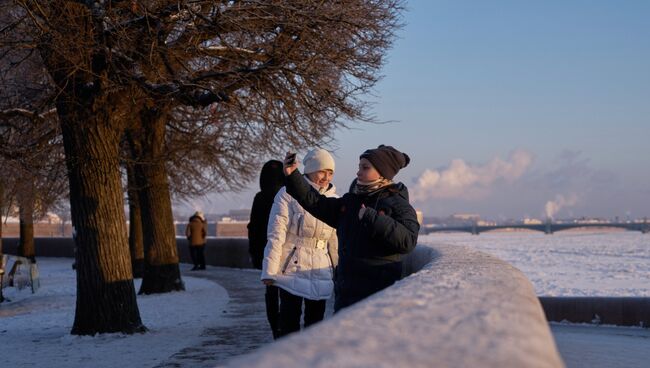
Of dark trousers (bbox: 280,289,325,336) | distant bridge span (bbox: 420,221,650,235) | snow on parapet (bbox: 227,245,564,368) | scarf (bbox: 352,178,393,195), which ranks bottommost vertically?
dark trousers (bbox: 280,289,325,336)

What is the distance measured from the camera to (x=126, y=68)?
1145cm

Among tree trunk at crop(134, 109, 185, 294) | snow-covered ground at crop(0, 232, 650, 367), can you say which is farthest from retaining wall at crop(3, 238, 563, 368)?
tree trunk at crop(134, 109, 185, 294)

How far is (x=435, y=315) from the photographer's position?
104 inches

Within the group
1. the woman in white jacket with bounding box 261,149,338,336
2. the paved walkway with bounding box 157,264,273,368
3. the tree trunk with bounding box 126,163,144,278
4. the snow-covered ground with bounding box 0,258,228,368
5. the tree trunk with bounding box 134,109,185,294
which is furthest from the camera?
the tree trunk with bounding box 126,163,144,278

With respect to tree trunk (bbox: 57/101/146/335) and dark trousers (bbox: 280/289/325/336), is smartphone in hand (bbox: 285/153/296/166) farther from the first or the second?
tree trunk (bbox: 57/101/146/335)

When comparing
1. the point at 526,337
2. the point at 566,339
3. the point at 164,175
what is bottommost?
the point at 566,339

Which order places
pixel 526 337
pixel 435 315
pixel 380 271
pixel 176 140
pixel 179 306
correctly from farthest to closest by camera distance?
pixel 176 140 < pixel 179 306 < pixel 380 271 < pixel 435 315 < pixel 526 337

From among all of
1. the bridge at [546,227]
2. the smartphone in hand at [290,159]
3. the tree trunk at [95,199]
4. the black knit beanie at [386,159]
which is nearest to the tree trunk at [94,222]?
the tree trunk at [95,199]

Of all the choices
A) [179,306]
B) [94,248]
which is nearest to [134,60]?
[94,248]

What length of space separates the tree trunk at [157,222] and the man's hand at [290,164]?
11.6 m

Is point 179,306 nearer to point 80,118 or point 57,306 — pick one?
point 57,306

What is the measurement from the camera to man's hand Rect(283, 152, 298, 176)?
627 cm

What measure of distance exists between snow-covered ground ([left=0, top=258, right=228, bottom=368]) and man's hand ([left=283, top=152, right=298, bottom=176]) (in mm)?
3589

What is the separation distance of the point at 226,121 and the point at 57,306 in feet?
14.8
